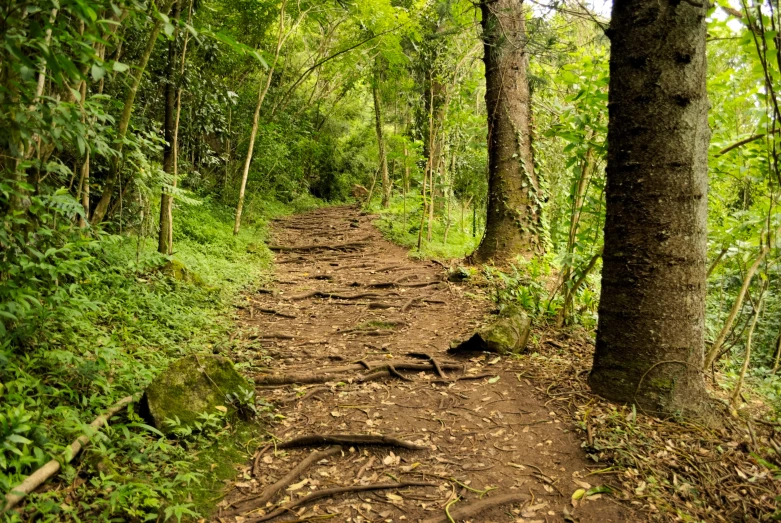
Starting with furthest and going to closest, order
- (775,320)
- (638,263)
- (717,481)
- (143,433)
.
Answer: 1. (775,320)
2. (638,263)
3. (143,433)
4. (717,481)

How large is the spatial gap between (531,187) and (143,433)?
7241 millimetres

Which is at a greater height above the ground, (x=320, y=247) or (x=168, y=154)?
(x=168, y=154)

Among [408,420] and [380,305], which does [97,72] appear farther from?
[380,305]

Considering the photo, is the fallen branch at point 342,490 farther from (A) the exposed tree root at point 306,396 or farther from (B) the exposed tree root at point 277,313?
(B) the exposed tree root at point 277,313

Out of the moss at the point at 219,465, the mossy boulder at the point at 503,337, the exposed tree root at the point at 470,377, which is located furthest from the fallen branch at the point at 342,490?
the mossy boulder at the point at 503,337

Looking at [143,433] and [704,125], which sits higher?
[704,125]

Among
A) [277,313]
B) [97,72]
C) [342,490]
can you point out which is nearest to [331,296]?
[277,313]

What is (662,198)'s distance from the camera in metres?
3.36

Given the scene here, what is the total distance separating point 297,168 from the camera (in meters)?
17.3

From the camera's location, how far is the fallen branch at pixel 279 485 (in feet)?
9.75

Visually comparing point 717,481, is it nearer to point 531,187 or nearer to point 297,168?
point 531,187

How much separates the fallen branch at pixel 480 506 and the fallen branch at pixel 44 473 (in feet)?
6.91

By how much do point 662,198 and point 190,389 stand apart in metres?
3.86

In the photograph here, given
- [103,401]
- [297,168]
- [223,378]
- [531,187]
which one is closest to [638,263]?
[223,378]
